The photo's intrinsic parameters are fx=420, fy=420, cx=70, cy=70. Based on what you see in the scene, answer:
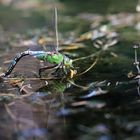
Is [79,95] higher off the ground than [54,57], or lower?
lower

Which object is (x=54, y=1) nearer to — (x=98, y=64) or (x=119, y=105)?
(x=98, y=64)

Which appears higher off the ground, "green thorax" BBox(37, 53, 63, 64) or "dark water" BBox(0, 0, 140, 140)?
"green thorax" BBox(37, 53, 63, 64)

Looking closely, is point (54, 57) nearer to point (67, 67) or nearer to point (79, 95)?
point (67, 67)

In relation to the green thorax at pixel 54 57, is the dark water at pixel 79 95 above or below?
below

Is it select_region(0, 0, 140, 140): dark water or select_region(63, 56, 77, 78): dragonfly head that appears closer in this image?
Result: select_region(0, 0, 140, 140): dark water

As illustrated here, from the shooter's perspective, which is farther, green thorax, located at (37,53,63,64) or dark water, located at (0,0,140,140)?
green thorax, located at (37,53,63,64)

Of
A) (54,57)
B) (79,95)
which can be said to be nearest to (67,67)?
(54,57)

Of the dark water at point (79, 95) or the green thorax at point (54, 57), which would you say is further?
the green thorax at point (54, 57)

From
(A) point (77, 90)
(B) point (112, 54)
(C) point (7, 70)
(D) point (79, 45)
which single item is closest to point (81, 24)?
(D) point (79, 45)

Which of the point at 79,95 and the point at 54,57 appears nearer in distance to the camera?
the point at 79,95
